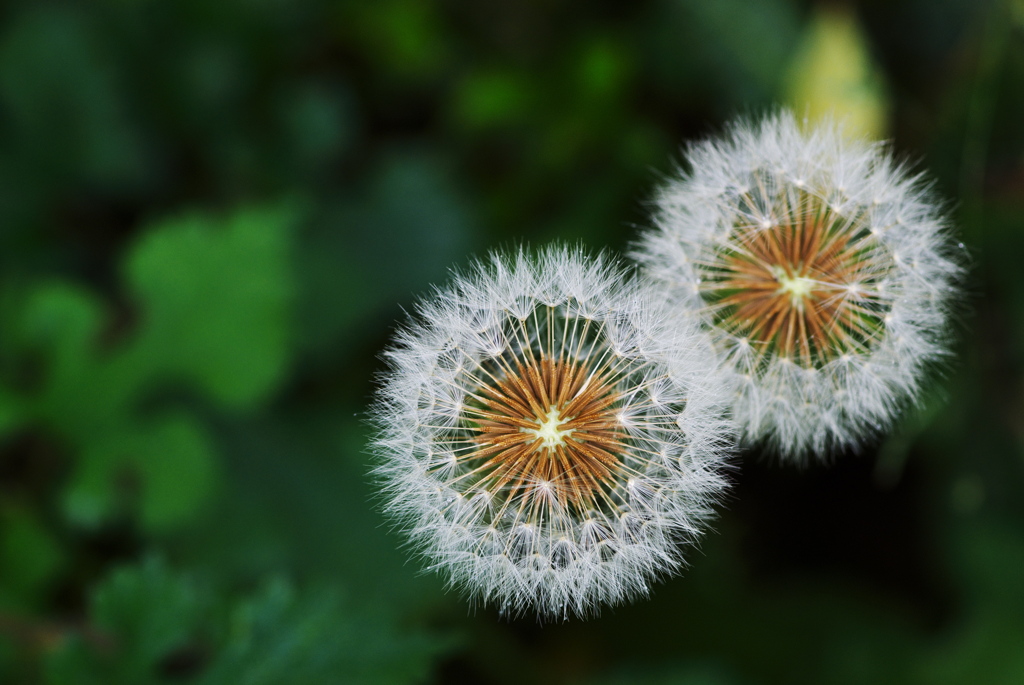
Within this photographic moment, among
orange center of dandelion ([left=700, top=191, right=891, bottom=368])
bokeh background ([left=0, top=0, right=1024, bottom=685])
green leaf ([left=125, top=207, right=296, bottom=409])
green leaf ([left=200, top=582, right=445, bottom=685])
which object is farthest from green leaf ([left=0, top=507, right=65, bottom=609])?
orange center of dandelion ([left=700, top=191, right=891, bottom=368])

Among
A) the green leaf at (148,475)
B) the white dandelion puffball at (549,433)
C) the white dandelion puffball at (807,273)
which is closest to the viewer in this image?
the white dandelion puffball at (549,433)

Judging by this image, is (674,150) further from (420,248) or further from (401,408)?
(401,408)

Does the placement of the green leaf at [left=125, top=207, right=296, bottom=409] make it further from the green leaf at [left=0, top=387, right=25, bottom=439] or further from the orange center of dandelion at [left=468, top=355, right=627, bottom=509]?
the orange center of dandelion at [left=468, top=355, right=627, bottom=509]

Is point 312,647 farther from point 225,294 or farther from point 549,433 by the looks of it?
point 225,294

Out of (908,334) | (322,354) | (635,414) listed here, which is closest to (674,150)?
(322,354)

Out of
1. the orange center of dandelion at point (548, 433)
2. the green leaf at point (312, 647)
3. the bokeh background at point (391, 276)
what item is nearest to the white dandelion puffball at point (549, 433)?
the orange center of dandelion at point (548, 433)

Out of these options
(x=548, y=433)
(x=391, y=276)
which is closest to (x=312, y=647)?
(x=548, y=433)

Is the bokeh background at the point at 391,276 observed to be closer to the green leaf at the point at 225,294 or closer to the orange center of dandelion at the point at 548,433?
the green leaf at the point at 225,294
